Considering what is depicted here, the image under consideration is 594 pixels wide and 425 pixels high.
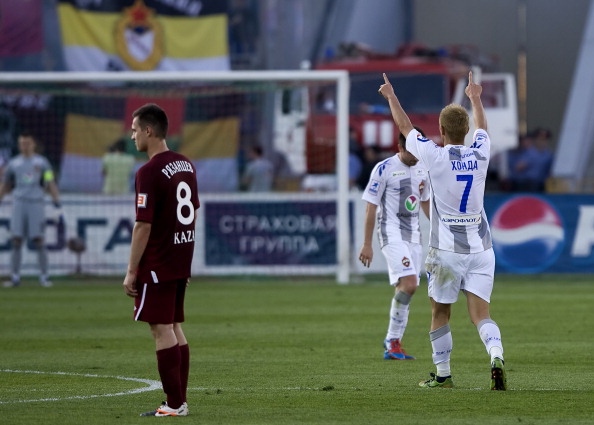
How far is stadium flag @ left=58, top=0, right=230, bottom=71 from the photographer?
30.0m

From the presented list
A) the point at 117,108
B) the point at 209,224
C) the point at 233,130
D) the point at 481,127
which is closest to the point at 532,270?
the point at 209,224

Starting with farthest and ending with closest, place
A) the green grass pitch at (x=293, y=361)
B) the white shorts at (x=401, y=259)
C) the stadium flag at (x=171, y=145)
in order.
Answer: the stadium flag at (x=171, y=145)
the white shorts at (x=401, y=259)
the green grass pitch at (x=293, y=361)

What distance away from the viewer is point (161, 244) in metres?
8.19

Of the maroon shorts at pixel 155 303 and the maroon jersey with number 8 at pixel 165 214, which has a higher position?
the maroon jersey with number 8 at pixel 165 214

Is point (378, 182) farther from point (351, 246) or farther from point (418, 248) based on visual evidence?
point (351, 246)

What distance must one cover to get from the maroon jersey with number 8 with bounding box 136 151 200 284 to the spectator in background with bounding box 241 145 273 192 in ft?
52.6

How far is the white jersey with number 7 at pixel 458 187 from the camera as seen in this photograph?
9.30m

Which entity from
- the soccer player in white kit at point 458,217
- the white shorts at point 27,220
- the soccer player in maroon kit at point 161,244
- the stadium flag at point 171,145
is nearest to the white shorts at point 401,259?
the soccer player in white kit at point 458,217

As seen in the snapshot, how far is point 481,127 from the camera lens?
9.50 metres

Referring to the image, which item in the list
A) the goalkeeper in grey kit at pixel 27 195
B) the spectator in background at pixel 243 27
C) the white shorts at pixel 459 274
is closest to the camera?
the white shorts at pixel 459 274

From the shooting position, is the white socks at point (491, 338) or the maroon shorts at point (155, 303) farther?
the white socks at point (491, 338)

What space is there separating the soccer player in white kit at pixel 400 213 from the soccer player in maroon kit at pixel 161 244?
4297 millimetres

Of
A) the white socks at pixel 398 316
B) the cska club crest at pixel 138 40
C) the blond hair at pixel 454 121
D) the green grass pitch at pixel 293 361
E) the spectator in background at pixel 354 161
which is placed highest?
the cska club crest at pixel 138 40

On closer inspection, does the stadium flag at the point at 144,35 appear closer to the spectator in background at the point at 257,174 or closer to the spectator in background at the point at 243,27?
the spectator in background at the point at 243,27
